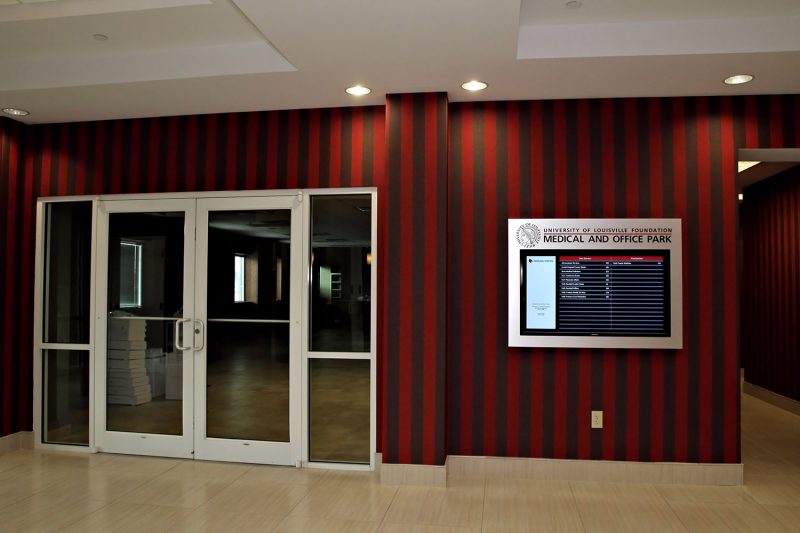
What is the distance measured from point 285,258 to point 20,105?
2394 millimetres

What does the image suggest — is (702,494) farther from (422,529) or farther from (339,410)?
(339,410)

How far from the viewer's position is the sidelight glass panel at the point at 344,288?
4.58 metres

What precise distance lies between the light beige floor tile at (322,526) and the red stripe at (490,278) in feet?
4.12

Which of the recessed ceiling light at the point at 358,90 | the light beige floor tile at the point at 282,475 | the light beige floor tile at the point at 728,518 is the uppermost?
the recessed ceiling light at the point at 358,90

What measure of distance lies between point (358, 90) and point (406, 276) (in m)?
1.38

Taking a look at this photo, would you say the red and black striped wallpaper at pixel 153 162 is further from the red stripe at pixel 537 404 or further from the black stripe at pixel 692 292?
the black stripe at pixel 692 292

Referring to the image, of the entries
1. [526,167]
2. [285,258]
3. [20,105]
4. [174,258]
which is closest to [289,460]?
[285,258]

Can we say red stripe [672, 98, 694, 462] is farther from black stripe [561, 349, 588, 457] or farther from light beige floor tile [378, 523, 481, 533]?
light beige floor tile [378, 523, 481, 533]

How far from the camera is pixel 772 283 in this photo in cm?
691

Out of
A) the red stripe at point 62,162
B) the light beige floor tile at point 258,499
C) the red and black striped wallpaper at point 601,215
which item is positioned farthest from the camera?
the red stripe at point 62,162

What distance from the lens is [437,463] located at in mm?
4191

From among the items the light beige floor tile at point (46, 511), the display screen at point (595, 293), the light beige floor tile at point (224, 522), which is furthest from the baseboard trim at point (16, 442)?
the display screen at point (595, 293)

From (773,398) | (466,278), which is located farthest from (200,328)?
(773,398)

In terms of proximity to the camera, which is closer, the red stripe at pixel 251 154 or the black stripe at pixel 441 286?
the black stripe at pixel 441 286
